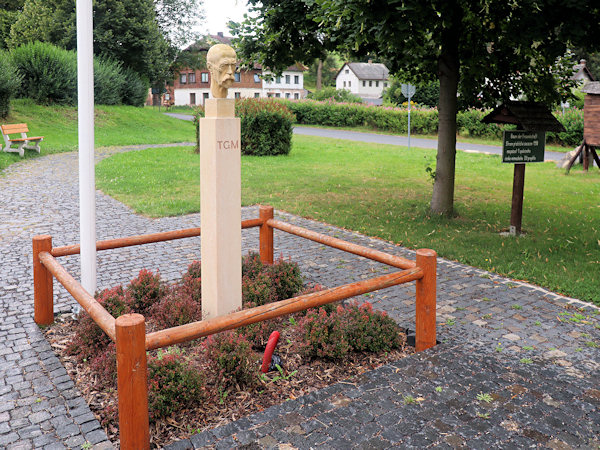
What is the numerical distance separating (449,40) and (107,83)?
2845 cm

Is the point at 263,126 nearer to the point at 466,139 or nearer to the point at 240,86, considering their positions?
the point at 466,139

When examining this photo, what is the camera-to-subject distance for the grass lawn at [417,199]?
8391mm

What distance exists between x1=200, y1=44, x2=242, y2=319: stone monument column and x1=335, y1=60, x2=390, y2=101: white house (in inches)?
3431

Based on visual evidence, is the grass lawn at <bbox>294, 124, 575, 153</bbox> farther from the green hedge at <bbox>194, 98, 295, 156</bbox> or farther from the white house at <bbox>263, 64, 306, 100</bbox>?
the white house at <bbox>263, 64, 306, 100</bbox>

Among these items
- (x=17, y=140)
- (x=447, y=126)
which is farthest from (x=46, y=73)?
(x=447, y=126)

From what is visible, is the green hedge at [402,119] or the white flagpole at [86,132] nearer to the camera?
the white flagpole at [86,132]

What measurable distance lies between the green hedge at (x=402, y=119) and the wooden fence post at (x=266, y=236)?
19528 millimetres

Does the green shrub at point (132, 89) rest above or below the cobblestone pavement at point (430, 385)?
above

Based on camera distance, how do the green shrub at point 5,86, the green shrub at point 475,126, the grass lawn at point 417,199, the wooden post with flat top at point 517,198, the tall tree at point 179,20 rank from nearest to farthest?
the grass lawn at point 417,199
the wooden post with flat top at point 517,198
the green shrub at point 5,86
the green shrub at point 475,126
the tall tree at point 179,20

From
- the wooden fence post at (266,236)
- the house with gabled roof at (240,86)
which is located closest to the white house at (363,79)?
the house with gabled roof at (240,86)

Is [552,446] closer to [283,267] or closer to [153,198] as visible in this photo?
[283,267]

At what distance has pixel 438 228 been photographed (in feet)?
33.3

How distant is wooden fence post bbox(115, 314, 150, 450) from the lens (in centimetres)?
350

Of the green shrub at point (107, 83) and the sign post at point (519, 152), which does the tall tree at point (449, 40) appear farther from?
the green shrub at point (107, 83)
